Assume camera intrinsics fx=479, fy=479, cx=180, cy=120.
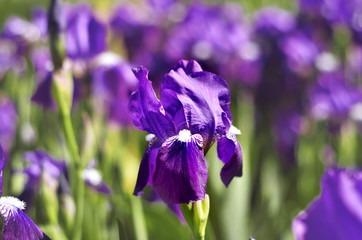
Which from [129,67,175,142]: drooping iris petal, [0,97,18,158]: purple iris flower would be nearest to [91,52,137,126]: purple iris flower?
[0,97,18,158]: purple iris flower

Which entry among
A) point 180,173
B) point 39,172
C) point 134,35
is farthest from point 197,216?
point 134,35

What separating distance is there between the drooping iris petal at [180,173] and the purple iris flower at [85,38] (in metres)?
0.85

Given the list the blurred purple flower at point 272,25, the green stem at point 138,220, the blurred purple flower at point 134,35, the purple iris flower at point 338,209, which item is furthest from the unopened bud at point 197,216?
the blurred purple flower at point 272,25

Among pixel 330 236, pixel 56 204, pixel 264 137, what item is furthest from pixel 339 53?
pixel 330 236

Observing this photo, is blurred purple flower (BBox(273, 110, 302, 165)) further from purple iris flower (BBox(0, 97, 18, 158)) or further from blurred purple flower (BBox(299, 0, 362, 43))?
purple iris flower (BBox(0, 97, 18, 158))

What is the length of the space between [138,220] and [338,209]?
66 centimetres

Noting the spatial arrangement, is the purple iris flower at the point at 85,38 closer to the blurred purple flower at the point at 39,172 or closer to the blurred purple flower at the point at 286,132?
the blurred purple flower at the point at 39,172

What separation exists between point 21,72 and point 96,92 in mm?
640

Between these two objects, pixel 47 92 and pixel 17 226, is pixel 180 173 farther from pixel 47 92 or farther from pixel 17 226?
pixel 47 92

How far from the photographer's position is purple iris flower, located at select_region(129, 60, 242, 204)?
593 millimetres

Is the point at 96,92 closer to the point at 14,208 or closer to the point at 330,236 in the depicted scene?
the point at 14,208

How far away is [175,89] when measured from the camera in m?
0.61

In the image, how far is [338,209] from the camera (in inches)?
18.9

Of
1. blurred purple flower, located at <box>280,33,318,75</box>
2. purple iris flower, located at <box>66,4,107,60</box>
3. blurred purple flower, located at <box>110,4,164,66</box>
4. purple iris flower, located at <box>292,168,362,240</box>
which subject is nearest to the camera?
purple iris flower, located at <box>292,168,362,240</box>
